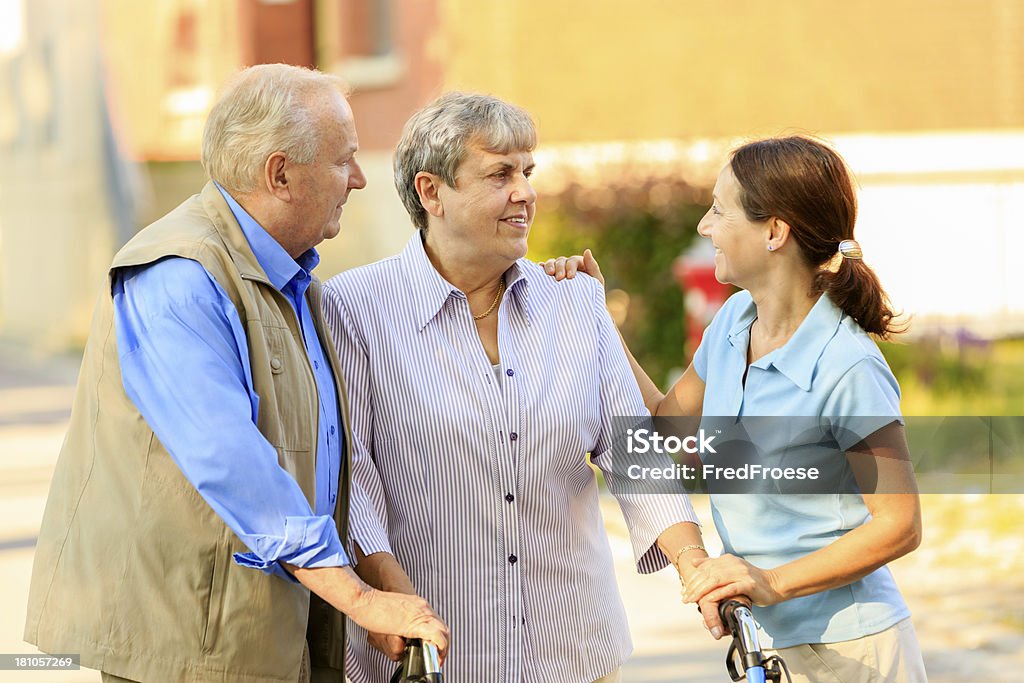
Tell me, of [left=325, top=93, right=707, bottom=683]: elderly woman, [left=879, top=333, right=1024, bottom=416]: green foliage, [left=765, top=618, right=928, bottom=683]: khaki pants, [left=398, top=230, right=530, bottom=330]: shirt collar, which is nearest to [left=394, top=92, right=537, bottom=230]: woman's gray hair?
[left=325, top=93, right=707, bottom=683]: elderly woman

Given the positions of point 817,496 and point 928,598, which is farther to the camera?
point 928,598

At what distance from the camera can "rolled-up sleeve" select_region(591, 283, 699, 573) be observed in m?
2.95

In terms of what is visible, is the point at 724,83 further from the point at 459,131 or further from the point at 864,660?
the point at 864,660

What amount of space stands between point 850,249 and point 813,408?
355 mm

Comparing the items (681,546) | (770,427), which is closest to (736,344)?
(770,427)

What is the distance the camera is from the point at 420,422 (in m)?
2.83

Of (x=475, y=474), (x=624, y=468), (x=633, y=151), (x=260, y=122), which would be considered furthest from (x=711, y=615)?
(x=633, y=151)

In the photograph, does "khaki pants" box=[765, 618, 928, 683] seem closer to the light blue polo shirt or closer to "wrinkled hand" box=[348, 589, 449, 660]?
the light blue polo shirt

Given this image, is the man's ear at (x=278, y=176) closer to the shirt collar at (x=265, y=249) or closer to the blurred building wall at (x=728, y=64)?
the shirt collar at (x=265, y=249)

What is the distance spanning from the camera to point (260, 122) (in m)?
2.55

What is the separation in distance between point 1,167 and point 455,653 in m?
24.5

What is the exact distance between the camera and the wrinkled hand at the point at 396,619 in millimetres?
2436

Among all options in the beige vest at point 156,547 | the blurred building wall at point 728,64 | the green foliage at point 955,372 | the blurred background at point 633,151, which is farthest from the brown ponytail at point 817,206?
the blurred building wall at point 728,64

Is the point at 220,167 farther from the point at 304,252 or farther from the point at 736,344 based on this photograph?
the point at 736,344
